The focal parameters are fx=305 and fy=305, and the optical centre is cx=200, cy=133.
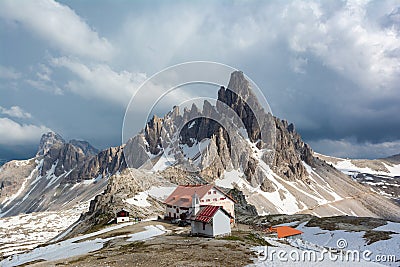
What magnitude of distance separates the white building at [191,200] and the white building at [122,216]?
11318 mm

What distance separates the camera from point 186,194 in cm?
7431

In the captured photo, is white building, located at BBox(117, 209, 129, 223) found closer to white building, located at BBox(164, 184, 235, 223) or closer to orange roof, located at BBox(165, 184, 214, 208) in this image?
white building, located at BBox(164, 184, 235, 223)

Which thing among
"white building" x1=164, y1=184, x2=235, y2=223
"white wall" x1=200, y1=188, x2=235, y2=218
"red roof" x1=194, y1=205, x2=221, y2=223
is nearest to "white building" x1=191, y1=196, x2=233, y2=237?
"red roof" x1=194, y1=205, x2=221, y2=223

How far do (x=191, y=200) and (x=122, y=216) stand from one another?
835 inches

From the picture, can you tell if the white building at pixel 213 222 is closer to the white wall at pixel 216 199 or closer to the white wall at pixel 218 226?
the white wall at pixel 218 226

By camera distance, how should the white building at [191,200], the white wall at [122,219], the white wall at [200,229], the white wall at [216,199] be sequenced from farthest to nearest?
the white wall at [122,219] < the white building at [191,200] < the white wall at [216,199] < the white wall at [200,229]

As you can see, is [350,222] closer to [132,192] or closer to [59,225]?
[132,192]

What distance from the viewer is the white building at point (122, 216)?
7781 centimetres

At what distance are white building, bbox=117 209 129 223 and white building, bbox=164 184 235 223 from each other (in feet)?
37.1

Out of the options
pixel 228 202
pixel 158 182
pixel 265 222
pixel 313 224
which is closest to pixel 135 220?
pixel 228 202

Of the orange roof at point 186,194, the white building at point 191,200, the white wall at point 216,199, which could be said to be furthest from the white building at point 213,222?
the orange roof at point 186,194

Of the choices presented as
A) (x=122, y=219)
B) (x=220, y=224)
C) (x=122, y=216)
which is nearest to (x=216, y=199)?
(x=220, y=224)

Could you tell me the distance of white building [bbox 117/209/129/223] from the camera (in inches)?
3063

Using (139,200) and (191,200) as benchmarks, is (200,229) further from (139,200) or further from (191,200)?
(139,200)
